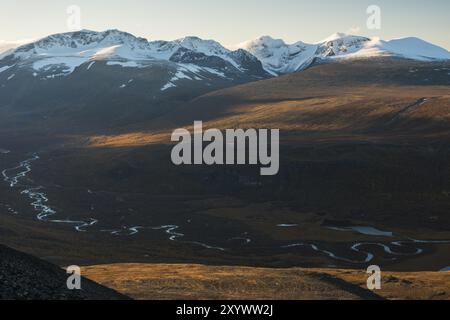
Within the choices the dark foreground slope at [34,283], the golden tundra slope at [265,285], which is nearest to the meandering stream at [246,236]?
the golden tundra slope at [265,285]

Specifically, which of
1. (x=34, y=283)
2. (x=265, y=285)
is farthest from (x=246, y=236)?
(x=34, y=283)

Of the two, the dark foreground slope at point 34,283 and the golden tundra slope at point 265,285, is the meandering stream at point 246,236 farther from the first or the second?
the dark foreground slope at point 34,283

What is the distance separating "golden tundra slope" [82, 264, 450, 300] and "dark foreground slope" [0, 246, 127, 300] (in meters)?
10.0

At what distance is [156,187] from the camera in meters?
195

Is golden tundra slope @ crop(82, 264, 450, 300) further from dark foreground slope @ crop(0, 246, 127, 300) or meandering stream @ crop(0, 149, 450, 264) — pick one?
meandering stream @ crop(0, 149, 450, 264)

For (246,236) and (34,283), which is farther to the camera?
(246,236)

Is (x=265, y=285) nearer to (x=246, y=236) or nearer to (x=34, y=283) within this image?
(x=34, y=283)

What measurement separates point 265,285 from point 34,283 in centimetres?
2806

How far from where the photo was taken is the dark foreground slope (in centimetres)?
3641

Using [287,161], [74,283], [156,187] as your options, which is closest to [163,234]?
[156,187]

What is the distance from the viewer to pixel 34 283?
39.0 meters

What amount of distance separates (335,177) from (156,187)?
5366 cm

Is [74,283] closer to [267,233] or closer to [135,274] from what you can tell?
[135,274]
